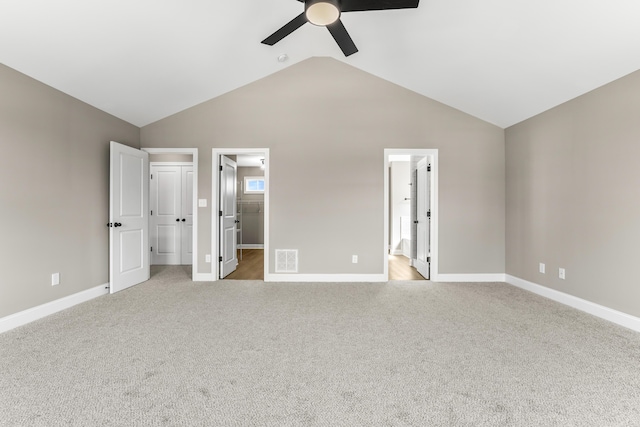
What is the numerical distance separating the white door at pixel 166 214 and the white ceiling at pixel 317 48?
1.53m

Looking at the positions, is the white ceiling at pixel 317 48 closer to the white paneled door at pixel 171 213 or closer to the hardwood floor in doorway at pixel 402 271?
the white paneled door at pixel 171 213

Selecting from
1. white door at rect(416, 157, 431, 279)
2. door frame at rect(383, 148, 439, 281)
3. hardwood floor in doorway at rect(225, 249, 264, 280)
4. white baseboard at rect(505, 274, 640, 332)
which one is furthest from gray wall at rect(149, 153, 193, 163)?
white baseboard at rect(505, 274, 640, 332)

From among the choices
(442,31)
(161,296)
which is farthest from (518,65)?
(161,296)

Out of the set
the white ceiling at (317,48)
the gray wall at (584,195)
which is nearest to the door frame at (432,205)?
the white ceiling at (317,48)

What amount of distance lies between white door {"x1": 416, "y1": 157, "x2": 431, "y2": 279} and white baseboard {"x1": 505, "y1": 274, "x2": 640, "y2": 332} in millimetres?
1260

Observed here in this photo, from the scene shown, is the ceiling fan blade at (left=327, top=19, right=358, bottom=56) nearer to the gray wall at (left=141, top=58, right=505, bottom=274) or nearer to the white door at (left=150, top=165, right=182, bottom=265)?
the gray wall at (left=141, top=58, right=505, bottom=274)

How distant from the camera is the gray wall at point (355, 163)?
4.34 metres

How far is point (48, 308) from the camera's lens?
2922mm

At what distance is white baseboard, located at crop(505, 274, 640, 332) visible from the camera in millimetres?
2630

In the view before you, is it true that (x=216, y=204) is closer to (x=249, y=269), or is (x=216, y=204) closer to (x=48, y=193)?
(x=249, y=269)

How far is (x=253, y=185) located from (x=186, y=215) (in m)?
3.07

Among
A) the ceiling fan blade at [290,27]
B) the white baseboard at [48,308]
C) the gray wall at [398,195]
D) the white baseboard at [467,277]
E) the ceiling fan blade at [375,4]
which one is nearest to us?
the ceiling fan blade at [375,4]

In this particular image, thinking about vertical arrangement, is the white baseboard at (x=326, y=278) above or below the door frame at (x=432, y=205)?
below

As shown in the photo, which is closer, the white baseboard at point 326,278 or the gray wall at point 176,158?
the white baseboard at point 326,278
